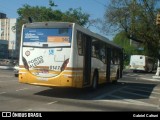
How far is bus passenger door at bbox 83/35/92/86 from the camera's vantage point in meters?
18.7

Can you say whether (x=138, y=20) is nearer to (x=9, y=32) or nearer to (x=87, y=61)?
(x=87, y=61)

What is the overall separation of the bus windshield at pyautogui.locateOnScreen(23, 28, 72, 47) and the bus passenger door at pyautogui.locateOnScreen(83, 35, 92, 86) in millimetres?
1664

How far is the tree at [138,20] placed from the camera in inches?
1709

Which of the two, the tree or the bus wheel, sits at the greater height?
the tree

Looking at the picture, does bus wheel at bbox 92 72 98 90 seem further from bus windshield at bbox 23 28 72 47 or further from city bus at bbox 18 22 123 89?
bus windshield at bbox 23 28 72 47

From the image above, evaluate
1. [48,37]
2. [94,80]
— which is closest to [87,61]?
[94,80]

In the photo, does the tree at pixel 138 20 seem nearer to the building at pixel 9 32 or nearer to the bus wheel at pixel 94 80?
the bus wheel at pixel 94 80

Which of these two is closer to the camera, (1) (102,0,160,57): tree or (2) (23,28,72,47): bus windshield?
(2) (23,28,72,47): bus windshield

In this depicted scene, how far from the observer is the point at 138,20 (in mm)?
44094

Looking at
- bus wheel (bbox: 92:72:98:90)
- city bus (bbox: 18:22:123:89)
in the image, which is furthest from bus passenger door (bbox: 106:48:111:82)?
city bus (bbox: 18:22:123:89)

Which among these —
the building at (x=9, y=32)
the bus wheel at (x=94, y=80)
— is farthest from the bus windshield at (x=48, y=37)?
the building at (x=9, y=32)

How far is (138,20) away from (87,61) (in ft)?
85.7

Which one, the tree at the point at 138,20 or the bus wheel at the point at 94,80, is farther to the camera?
the tree at the point at 138,20

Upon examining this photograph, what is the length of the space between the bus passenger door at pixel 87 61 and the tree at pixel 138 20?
81.3 ft
